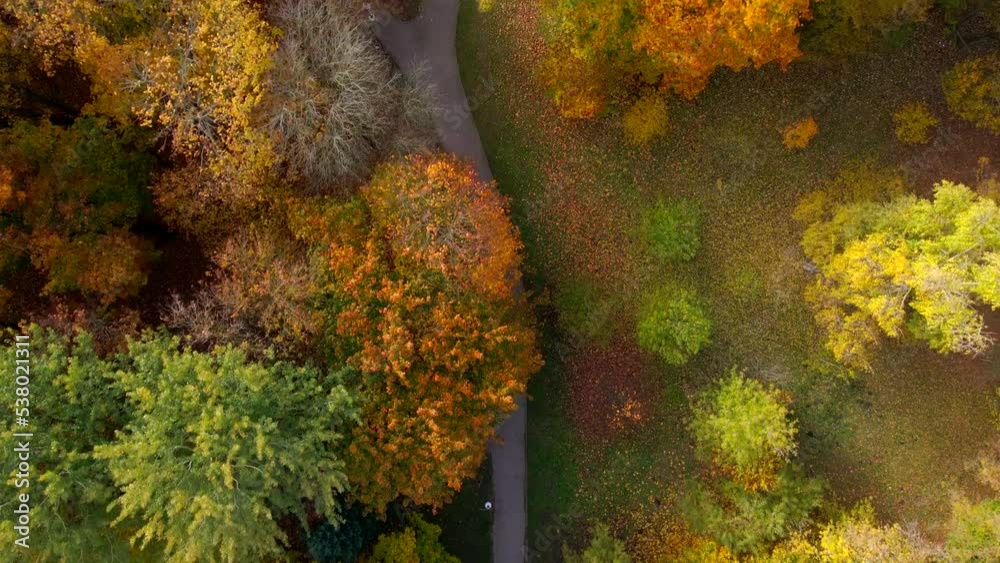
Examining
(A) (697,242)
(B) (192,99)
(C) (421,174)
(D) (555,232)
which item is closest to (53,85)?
(B) (192,99)

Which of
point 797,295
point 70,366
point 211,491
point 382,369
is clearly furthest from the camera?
point 797,295

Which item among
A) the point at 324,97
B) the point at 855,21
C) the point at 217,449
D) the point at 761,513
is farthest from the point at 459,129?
the point at 761,513

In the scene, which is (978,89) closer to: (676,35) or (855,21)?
(855,21)

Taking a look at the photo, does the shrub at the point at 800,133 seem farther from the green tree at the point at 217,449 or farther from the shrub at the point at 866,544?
the green tree at the point at 217,449

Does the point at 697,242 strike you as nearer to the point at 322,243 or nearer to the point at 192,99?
→ the point at 322,243

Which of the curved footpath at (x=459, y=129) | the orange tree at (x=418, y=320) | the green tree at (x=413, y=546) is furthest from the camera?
the curved footpath at (x=459, y=129)

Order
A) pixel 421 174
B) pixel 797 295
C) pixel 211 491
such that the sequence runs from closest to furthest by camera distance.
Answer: pixel 211 491 < pixel 421 174 < pixel 797 295

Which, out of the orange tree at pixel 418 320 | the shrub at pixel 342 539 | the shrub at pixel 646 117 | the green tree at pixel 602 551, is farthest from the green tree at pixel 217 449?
the shrub at pixel 646 117
